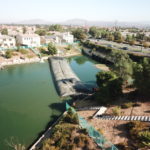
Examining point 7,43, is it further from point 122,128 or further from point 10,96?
point 122,128

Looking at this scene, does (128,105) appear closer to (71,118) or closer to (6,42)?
(71,118)

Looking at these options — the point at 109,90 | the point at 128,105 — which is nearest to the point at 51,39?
the point at 109,90

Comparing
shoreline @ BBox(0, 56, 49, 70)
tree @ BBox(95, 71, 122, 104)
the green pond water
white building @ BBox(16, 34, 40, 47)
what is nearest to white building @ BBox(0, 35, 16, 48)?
white building @ BBox(16, 34, 40, 47)

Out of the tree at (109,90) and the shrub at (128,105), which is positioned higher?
the tree at (109,90)

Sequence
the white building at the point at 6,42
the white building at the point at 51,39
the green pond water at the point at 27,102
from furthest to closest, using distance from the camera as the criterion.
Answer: the white building at the point at 51,39 → the white building at the point at 6,42 → the green pond water at the point at 27,102

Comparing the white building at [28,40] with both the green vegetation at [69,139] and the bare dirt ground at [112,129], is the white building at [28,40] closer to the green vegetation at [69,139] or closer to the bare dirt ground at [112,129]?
the bare dirt ground at [112,129]

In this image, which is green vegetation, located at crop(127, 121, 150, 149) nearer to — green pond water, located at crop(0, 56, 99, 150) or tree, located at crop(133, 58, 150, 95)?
A: tree, located at crop(133, 58, 150, 95)

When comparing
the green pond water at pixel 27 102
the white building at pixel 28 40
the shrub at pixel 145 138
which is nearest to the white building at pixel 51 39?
the white building at pixel 28 40

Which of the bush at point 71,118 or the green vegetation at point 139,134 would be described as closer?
the green vegetation at point 139,134

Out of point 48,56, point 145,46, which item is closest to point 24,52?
point 48,56
